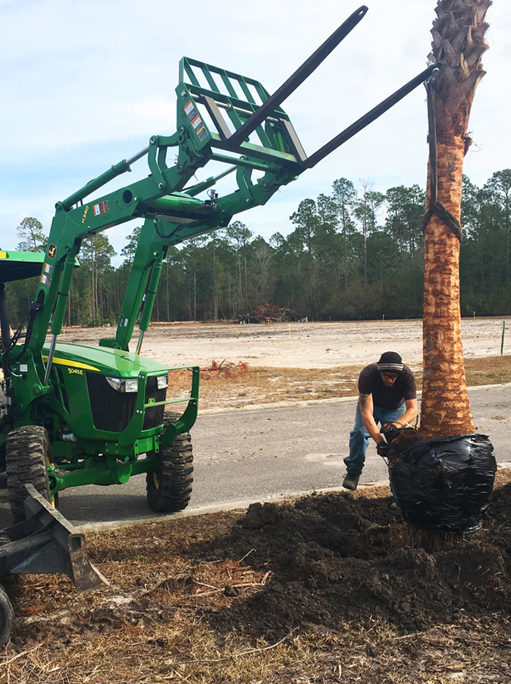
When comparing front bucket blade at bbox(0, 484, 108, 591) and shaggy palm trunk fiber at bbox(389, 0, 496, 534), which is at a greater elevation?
shaggy palm trunk fiber at bbox(389, 0, 496, 534)

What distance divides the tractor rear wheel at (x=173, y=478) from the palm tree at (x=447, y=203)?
94.6 inches

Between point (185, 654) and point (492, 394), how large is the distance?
459 inches

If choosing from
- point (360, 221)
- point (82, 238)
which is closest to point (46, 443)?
point (82, 238)

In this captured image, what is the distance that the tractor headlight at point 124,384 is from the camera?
5547 mm

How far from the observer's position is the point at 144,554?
5.00 m

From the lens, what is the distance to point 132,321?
6.86 m

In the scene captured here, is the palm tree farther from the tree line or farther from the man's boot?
the tree line

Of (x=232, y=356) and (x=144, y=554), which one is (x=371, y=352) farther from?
(x=144, y=554)

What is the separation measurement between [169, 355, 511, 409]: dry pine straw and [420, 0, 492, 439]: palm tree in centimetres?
754

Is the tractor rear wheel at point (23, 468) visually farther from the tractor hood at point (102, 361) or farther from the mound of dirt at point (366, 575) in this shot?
the mound of dirt at point (366, 575)

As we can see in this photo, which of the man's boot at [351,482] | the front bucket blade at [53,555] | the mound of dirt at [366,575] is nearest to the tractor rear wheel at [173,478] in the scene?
the mound of dirt at [366,575]

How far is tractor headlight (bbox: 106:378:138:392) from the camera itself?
5.55m

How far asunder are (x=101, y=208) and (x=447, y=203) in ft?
10.7

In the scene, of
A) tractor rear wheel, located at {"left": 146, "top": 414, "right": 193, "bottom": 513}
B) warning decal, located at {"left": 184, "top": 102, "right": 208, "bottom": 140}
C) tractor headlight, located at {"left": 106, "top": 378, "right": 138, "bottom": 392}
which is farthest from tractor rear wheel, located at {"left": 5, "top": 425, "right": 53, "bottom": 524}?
warning decal, located at {"left": 184, "top": 102, "right": 208, "bottom": 140}
